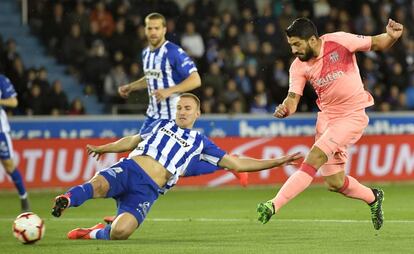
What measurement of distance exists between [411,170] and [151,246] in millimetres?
10182

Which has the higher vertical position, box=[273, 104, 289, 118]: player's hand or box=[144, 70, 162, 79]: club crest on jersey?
box=[273, 104, 289, 118]: player's hand

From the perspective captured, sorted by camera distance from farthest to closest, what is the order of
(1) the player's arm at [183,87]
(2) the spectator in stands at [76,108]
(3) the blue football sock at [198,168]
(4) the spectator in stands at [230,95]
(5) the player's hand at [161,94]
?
(4) the spectator in stands at [230,95] < (2) the spectator in stands at [76,108] < (1) the player's arm at [183,87] < (5) the player's hand at [161,94] < (3) the blue football sock at [198,168]

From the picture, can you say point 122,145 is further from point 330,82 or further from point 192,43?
point 192,43

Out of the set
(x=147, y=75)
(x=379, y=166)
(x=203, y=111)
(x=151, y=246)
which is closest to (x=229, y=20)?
(x=203, y=111)

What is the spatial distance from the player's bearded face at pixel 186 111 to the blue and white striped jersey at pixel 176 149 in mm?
87

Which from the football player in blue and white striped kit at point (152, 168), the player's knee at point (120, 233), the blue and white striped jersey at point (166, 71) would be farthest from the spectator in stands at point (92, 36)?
the player's knee at point (120, 233)

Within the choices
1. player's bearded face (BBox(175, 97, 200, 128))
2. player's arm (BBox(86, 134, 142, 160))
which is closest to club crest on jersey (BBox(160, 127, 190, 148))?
player's bearded face (BBox(175, 97, 200, 128))

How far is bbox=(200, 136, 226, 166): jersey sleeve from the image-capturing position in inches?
388

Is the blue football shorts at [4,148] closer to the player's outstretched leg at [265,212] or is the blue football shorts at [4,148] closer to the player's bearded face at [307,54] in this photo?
the player's bearded face at [307,54]

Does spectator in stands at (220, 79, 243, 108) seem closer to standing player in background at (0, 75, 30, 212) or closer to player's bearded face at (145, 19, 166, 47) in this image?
standing player in background at (0, 75, 30, 212)

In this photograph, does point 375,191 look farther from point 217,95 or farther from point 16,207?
point 217,95

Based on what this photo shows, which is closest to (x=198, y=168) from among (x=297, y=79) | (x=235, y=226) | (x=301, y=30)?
(x=235, y=226)

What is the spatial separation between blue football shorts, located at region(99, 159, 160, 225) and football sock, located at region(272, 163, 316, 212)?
3.99 feet

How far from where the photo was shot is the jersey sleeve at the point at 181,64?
12.1m
